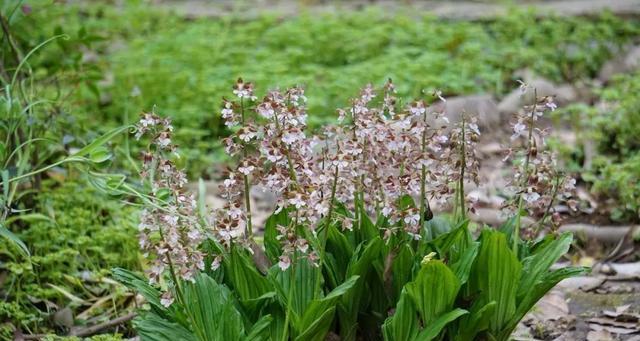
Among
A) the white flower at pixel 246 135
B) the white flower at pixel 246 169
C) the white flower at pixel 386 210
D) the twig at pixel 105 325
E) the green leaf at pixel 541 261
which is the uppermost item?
the white flower at pixel 246 135

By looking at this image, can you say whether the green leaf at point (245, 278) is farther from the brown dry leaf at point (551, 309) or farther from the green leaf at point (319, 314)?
the brown dry leaf at point (551, 309)

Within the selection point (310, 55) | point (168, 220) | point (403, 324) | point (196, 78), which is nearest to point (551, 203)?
point (403, 324)

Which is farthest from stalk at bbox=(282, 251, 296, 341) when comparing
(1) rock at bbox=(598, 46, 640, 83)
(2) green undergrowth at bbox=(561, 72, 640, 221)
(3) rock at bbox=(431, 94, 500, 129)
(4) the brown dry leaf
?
(1) rock at bbox=(598, 46, 640, 83)

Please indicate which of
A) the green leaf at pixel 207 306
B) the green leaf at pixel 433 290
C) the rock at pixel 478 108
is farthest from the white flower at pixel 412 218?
the rock at pixel 478 108

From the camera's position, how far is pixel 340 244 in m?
2.77

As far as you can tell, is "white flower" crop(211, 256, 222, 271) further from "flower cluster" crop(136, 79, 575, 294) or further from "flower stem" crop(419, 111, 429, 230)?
"flower stem" crop(419, 111, 429, 230)

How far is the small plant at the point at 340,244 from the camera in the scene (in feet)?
8.11

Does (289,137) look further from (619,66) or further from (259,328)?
(619,66)

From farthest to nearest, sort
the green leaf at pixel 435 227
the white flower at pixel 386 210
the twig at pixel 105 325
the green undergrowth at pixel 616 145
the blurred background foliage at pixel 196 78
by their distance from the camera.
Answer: the green undergrowth at pixel 616 145 → the blurred background foliage at pixel 196 78 → the twig at pixel 105 325 → the green leaf at pixel 435 227 → the white flower at pixel 386 210

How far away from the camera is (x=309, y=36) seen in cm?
666

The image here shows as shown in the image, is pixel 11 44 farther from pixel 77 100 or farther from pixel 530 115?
pixel 530 115

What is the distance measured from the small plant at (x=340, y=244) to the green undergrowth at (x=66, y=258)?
0.88 meters

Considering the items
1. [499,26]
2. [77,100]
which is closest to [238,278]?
[77,100]

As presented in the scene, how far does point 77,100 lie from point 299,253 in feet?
9.42
